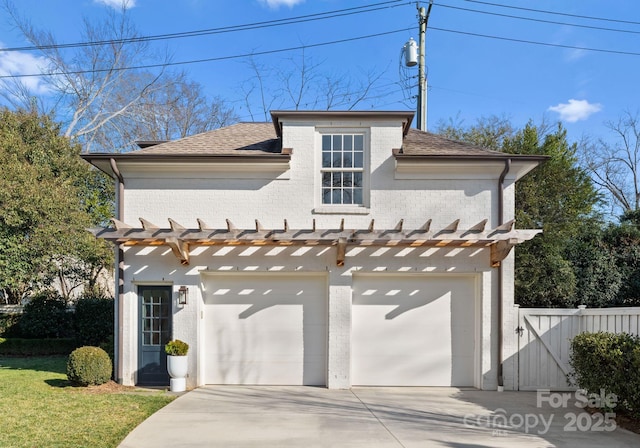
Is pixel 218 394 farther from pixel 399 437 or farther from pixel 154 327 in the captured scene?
pixel 399 437

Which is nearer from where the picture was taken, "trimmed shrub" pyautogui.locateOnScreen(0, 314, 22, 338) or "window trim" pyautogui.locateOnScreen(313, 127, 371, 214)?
"window trim" pyautogui.locateOnScreen(313, 127, 371, 214)

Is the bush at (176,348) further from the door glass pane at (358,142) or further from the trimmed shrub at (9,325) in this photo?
the trimmed shrub at (9,325)

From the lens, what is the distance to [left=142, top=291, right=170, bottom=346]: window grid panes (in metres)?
8.83

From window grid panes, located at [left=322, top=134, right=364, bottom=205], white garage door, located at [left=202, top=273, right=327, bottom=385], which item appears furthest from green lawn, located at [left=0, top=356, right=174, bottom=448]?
window grid panes, located at [left=322, top=134, right=364, bottom=205]

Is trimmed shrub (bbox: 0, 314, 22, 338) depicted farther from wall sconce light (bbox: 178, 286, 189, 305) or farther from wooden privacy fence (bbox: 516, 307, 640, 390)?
wooden privacy fence (bbox: 516, 307, 640, 390)

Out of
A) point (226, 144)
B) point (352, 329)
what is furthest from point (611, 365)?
point (226, 144)

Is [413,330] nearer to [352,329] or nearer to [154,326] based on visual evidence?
[352,329]

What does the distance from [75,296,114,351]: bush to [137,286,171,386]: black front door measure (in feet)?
15.8

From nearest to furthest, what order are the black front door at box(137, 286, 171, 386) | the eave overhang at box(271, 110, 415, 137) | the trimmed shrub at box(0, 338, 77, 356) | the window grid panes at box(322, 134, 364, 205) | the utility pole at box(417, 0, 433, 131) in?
the black front door at box(137, 286, 171, 386)
the eave overhang at box(271, 110, 415, 137)
the window grid panes at box(322, 134, 364, 205)
the trimmed shrub at box(0, 338, 77, 356)
the utility pole at box(417, 0, 433, 131)

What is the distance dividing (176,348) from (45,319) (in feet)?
24.8

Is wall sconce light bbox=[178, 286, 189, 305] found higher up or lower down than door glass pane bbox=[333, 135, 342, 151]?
lower down

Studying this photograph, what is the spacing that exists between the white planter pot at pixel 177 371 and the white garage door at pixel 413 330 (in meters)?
3.44

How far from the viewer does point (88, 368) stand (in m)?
8.12

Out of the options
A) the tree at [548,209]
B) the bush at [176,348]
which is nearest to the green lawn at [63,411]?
the bush at [176,348]
